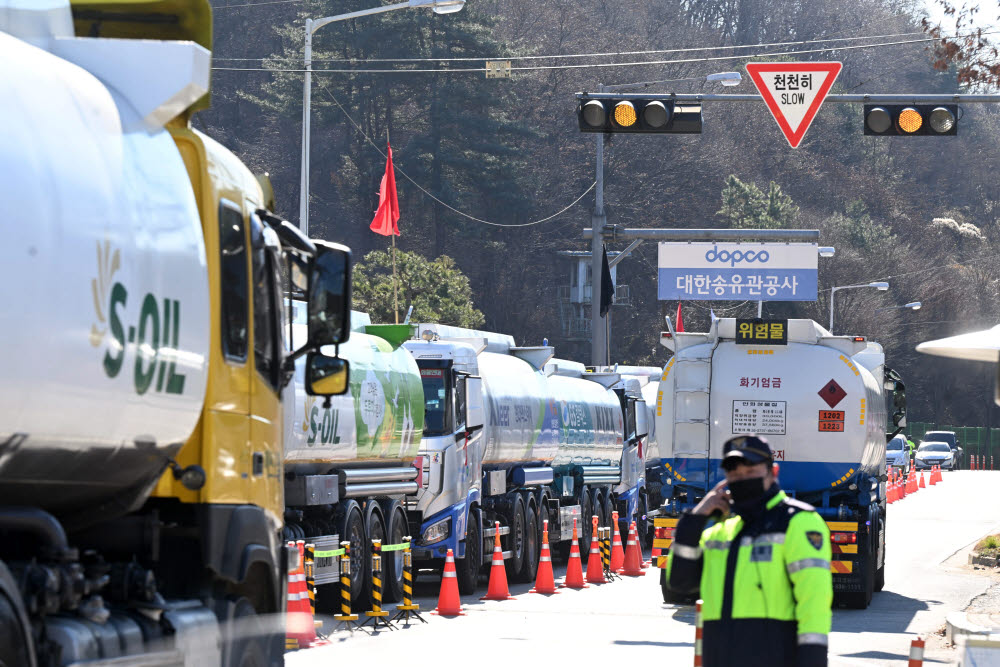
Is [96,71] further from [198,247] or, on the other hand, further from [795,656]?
[795,656]

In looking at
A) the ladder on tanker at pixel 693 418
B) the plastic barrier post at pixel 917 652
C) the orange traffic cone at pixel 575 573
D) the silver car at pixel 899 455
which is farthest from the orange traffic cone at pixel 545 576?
Result: the silver car at pixel 899 455

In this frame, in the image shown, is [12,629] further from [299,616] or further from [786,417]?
[786,417]

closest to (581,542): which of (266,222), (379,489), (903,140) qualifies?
(379,489)

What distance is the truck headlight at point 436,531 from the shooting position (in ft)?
66.0

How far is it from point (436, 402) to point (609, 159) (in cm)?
6005

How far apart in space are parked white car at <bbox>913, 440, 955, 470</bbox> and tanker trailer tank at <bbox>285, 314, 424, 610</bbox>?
2417 inches

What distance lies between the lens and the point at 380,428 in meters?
18.6

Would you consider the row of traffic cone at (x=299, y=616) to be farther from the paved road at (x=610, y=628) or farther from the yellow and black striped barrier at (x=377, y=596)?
the yellow and black striped barrier at (x=377, y=596)

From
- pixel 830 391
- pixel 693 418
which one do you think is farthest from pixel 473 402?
pixel 830 391

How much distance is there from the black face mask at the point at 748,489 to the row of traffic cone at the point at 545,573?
37.7 feet

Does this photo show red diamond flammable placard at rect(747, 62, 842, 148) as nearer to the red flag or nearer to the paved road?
the paved road

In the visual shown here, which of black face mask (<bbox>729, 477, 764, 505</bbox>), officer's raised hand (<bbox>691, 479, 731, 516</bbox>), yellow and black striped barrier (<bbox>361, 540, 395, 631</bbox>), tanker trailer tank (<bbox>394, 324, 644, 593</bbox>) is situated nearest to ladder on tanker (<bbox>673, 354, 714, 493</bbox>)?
tanker trailer tank (<bbox>394, 324, 644, 593</bbox>)

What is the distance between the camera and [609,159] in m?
79.9

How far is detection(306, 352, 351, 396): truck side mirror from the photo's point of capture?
8414 millimetres
